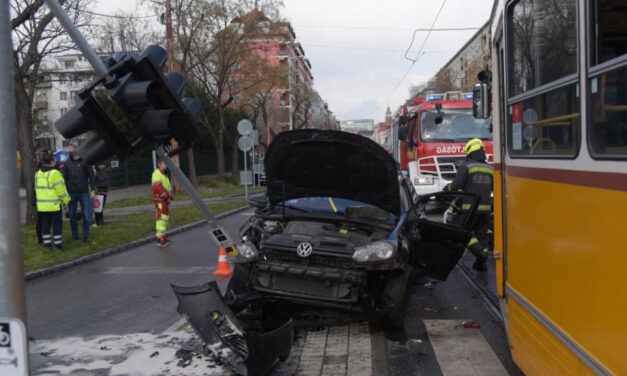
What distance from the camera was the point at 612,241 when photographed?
234cm

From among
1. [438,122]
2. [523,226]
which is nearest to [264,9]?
[438,122]

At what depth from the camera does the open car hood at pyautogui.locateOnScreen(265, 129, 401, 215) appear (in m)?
5.87

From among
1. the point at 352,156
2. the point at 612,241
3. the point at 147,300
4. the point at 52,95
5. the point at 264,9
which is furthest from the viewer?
the point at 52,95

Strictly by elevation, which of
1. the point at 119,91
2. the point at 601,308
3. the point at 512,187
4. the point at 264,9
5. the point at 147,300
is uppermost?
the point at 264,9

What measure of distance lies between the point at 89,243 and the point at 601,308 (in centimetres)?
1103

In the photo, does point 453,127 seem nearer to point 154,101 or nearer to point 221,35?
point 154,101

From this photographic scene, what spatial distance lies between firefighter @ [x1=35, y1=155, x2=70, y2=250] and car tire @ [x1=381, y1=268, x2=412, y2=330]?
7.58 metres

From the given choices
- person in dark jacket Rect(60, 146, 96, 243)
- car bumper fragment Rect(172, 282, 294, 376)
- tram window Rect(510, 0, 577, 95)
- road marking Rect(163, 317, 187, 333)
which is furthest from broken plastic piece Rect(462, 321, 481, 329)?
person in dark jacket Rect(60, 146, 96, 243)

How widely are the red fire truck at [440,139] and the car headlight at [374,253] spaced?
30.4ft

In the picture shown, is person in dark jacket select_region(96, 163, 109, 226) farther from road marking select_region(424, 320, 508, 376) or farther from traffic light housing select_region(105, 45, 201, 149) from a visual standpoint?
road marking select_region(424, 320, 508, 376)

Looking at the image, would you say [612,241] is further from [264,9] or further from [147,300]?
[264,9]

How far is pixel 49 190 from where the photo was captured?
10.1 m

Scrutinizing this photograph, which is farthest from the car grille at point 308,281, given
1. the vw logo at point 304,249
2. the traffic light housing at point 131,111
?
the traffic light housing at point 131,111

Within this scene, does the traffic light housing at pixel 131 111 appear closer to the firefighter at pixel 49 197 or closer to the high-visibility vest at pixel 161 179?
the firefighter at pixel 49 197
